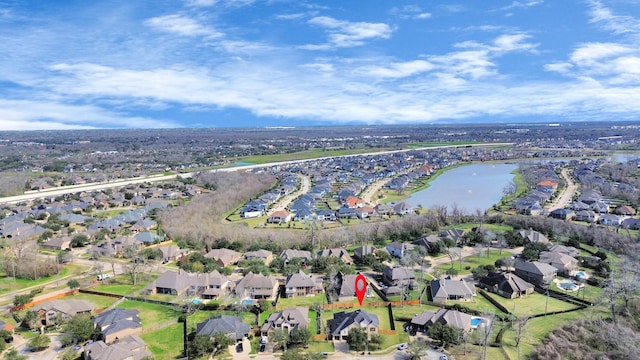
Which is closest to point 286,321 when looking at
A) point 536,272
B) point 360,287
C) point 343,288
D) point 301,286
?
point 301,286

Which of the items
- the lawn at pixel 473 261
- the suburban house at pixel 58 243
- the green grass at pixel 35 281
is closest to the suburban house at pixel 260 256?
the green grass at pixel 35 281

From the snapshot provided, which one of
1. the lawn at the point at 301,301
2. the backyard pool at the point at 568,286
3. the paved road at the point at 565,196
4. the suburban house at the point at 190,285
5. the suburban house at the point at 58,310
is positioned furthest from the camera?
the paved road at the point at 565,196

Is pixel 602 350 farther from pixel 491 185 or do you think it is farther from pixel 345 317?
pixel 491 185

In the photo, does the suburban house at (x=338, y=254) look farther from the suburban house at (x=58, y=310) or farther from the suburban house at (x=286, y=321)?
the suburban house at (x=58, y=310)

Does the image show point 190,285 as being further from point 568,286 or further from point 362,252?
point 568,286

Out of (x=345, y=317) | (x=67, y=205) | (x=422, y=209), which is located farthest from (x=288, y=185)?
(x=345, y=317)

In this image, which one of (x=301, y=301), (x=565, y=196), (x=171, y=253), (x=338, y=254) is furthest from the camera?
(x=565, y=196)
